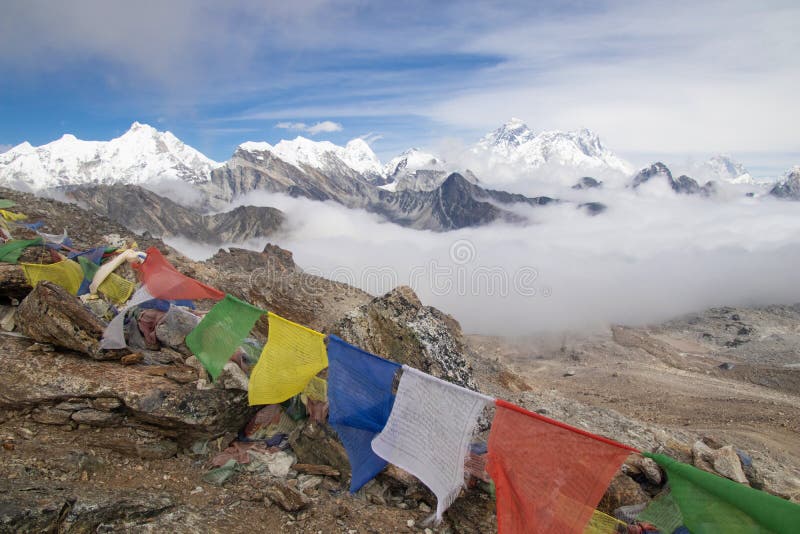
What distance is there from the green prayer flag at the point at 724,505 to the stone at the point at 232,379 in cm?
660

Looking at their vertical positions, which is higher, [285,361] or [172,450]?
[285,361]

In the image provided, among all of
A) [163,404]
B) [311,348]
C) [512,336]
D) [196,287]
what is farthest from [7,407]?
[512,336]

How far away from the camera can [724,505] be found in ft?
12.0

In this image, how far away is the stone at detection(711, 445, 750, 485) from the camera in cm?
800

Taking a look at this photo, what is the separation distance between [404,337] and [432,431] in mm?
5235

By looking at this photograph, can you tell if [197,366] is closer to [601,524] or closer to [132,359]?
[132,359]

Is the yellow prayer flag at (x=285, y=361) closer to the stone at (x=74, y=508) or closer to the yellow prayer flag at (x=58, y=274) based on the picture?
the stone at (x=74, y=508)

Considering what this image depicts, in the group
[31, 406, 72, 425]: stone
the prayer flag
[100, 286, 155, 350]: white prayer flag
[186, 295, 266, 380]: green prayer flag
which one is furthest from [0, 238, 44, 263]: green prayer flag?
the prayer flag

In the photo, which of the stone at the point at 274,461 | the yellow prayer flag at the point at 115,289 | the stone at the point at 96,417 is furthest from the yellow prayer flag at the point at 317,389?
the yellow prayer flag at the point at 115,289

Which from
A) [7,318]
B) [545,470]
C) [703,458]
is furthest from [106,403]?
[703,458]

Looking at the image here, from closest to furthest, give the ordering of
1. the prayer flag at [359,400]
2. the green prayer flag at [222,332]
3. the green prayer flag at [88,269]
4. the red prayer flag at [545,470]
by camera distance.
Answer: the red prayer flag at [545,470], the prayer flag at [359,400], the green prayer flag at [222,332], the green prayer flag at [88,269]

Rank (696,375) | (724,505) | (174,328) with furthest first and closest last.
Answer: (696,375) → (174,328) → (724,505)

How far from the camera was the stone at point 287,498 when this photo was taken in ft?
19.8

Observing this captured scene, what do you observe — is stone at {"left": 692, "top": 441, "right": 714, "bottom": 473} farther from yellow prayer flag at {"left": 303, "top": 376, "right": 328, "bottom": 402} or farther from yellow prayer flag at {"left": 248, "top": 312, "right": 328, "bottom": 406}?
yellow prayer flag at {"left": 248, "top": 312, "right": 328, "bottom": 406}
